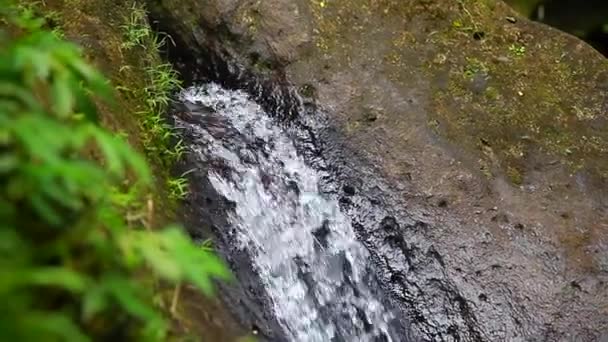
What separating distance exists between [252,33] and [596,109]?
83.4 inches

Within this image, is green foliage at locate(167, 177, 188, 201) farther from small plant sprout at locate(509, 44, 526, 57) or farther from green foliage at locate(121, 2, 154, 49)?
small plant sprout at locate(509, 44, 526, 57)

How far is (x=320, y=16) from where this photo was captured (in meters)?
4.25

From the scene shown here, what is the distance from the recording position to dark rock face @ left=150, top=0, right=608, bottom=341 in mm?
3705

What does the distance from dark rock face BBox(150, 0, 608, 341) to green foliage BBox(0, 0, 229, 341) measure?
5.43ft

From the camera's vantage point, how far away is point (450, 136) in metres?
3.98

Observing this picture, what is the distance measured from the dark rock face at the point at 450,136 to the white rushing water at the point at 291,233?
14cm

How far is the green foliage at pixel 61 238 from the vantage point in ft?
4.77

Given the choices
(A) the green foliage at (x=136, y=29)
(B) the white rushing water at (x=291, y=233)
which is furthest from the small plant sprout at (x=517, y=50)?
(A) the green foliage at (x=136, y=29)

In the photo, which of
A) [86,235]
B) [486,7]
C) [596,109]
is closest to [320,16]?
[486,7]

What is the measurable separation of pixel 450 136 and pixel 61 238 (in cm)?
277

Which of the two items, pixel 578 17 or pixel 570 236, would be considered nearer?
pixel 570 236

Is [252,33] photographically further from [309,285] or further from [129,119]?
[309,285]

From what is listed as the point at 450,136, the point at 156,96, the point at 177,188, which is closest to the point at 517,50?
the point at 450,136

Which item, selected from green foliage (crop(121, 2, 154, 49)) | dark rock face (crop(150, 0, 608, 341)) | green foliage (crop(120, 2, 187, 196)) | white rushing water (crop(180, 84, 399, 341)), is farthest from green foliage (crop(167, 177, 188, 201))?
green foliage (crop(121, 2, 154, 49))
